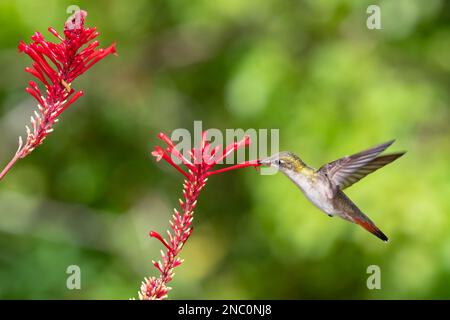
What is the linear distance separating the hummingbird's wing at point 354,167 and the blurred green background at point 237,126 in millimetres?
1837

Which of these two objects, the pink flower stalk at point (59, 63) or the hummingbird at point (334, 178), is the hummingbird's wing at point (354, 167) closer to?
the hummingbird at point (334, 178)

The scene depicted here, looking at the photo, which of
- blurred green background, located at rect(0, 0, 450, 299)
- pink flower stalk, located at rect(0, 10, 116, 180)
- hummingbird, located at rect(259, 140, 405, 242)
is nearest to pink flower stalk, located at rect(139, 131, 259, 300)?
pink flower stalk, located at rect(0, 10, 116, 180)

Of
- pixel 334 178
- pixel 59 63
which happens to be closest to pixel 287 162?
pixel 334 178

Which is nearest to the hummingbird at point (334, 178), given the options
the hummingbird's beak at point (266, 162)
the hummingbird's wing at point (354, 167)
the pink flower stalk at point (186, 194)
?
the hummingbird's wing at point (354, 167)

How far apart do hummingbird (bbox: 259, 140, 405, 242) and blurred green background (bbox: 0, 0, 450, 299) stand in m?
1.83

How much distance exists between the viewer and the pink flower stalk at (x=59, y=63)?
1443mm

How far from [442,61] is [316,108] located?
3.96 feet

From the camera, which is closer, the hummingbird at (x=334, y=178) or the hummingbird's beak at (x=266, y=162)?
the hummingbird's beak at (x=266, y=162)

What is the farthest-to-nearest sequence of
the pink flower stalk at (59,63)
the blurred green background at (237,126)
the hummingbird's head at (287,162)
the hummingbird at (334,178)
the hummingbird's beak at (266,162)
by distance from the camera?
the blurred green background at (237,126)
the hummingbird at (334,178)
the hummingbird's head at (287,162)
the hummingbird's beak at (266,162)
the pink flower stalk at (59,63)

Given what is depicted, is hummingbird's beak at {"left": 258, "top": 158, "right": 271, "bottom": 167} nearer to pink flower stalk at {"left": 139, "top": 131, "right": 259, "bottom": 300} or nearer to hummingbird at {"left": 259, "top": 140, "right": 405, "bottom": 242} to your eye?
hummingbird at {"left": 259, "top": 140, "right": 405, "bottom": 242}

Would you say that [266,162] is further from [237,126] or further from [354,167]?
[237,126]

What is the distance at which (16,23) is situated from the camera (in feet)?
17.2

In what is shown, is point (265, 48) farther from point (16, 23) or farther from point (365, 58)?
point (16, 23)

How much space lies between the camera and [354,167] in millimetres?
2391
